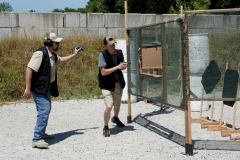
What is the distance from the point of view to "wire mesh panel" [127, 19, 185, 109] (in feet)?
16.4

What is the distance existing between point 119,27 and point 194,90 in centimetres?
969

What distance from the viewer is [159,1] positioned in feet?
79.0

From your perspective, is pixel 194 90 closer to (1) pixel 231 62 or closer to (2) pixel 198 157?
(1) pixel 231 62

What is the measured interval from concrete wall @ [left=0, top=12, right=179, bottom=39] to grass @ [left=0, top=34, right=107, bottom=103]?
0.37 m

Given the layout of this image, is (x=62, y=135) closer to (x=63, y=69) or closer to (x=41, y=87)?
(x=41, y=87)

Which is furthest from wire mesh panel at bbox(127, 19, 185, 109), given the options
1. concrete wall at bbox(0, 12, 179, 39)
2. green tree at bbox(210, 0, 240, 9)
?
green tree at bbox(210, 0, 240, 9)

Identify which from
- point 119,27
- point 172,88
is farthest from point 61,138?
point 119,27

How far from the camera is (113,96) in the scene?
6.04 m

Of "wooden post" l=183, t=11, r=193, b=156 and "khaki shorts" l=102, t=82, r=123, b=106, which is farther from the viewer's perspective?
"khaki shorts" l=102, t=82, r=123, b=106

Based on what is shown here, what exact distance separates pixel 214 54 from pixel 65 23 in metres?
9.59

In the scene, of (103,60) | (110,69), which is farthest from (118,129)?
(103,60)

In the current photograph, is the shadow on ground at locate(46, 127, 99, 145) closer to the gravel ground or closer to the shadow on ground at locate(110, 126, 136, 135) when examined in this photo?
the gravel ground

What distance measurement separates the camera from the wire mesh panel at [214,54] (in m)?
4.64

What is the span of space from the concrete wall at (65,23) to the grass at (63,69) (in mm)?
372
